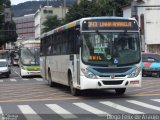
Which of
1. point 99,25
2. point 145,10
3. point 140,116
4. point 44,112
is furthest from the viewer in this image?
point 145,10

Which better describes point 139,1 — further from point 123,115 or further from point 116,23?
point 123,115

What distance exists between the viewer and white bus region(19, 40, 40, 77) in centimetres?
4081

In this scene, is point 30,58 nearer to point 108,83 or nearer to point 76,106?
point 108,83

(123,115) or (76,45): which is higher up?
(76,45)

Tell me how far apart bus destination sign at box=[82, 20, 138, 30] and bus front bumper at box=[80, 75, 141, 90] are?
1926 millimetres

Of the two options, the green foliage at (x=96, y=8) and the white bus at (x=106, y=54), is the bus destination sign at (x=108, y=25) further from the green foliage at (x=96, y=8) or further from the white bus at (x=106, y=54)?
the green foliage at (x=96, y=8)

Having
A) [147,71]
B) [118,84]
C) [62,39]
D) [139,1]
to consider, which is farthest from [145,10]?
[118,84]

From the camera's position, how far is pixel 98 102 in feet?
58.9

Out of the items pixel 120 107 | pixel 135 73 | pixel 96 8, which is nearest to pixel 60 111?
pixel 120 107

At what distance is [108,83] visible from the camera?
18.8 meters

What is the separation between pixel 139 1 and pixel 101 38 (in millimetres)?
46404

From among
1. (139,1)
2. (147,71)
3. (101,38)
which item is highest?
(139,1)

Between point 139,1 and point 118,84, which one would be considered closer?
point 118,84

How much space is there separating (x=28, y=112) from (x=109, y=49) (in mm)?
4980
